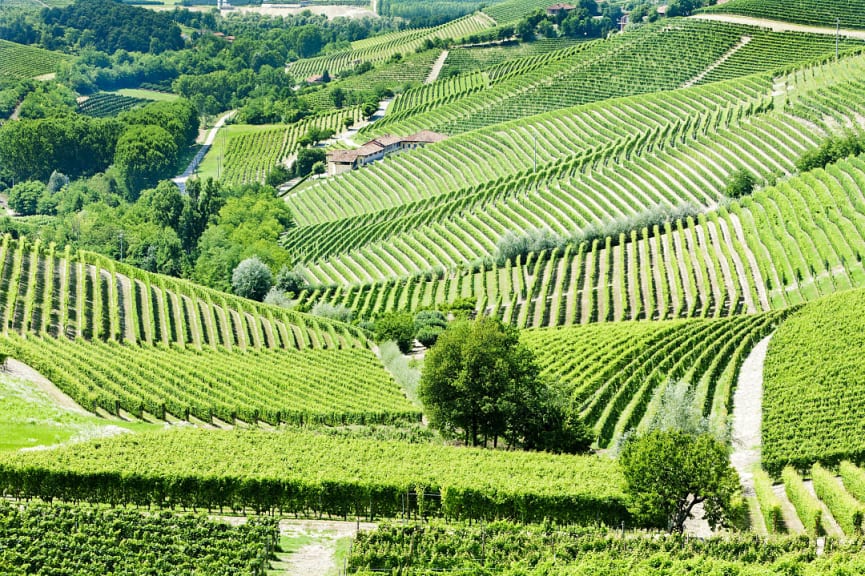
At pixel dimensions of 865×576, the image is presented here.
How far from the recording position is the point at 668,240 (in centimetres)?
8962

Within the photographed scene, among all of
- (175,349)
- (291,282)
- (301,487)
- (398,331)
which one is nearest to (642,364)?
(398,331)

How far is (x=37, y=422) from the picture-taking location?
50.0 metres

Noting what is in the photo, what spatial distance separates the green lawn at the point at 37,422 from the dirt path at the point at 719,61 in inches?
4156

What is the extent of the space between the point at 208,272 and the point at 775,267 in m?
49.6

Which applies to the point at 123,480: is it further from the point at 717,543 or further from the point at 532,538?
the point at 717,543

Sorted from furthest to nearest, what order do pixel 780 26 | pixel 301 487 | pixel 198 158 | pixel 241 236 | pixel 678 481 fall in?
1. pixel 198 158
2. pixel 780 26
3. pixel 241 236
4. pixel 301 487
5. pixel 678 481

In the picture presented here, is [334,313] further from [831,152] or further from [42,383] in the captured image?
[831,152]

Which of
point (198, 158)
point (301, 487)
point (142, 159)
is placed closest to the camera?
point (301, 487)

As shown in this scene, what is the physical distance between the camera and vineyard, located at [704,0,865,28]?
5915 inches

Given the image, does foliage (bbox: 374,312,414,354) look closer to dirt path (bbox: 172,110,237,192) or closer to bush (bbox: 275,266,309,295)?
bush (bbox: 275,266,309,295)

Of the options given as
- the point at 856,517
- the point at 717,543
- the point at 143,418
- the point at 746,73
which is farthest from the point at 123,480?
the point at 746,73

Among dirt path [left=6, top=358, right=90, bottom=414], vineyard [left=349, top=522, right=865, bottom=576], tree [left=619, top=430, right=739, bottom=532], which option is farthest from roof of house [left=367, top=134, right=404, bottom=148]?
vineyard [left=349, top=522, right=865, bottom=576]

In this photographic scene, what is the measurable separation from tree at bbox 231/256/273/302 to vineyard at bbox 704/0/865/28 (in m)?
83.4

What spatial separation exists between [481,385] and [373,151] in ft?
312
